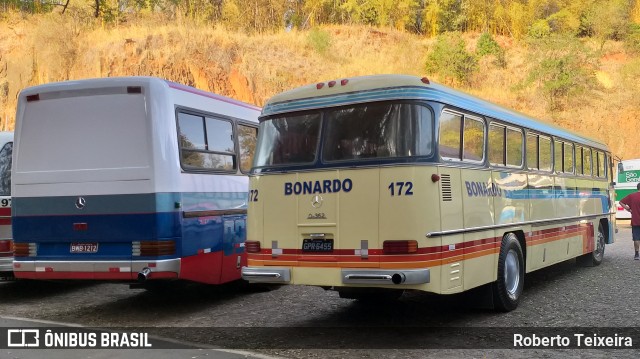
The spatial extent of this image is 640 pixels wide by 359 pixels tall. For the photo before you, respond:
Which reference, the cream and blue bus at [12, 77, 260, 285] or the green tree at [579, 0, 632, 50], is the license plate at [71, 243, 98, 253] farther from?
the green tree at [579, 0, 632, 50]

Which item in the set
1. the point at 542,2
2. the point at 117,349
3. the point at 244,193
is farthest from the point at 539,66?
the point at 117,349

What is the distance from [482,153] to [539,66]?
40.8 metres

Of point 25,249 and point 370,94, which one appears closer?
point 370,94

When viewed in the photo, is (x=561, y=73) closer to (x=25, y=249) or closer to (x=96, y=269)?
(x=96, y=269)

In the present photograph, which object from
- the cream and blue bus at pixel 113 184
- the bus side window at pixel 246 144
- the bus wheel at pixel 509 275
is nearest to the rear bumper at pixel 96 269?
the cream and blue bus at pixel 113 184

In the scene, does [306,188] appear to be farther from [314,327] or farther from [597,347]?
[597,347]

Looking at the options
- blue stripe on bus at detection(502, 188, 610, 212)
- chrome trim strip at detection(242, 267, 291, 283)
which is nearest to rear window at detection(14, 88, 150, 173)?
chrome trim strip at detection(242, 267, 291, 283)

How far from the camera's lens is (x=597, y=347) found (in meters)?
7.01

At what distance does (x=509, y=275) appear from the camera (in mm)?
9000

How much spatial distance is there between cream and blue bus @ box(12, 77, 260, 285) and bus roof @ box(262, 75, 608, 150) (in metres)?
1.50

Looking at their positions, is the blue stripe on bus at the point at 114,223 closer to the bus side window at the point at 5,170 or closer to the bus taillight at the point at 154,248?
the bus taillight at the point at 154,248

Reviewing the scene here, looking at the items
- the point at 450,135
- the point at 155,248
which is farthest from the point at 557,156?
the point at 155,248

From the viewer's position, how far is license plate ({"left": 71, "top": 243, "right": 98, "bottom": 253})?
870 centimetres

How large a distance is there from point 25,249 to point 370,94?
17.0 ft
